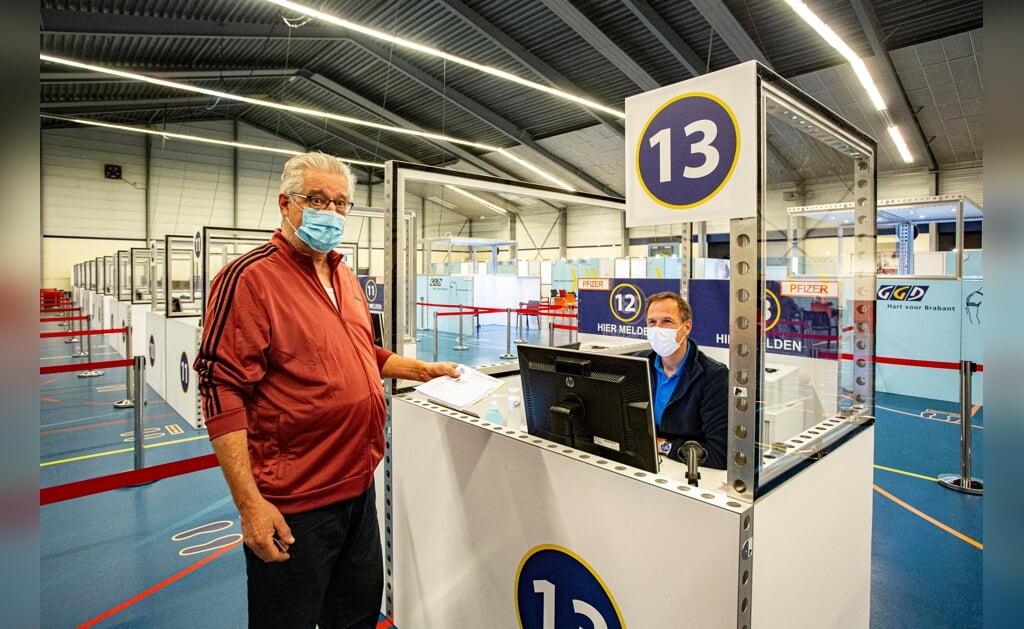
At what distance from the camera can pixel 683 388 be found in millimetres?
2252

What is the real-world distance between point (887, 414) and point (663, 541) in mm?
6424

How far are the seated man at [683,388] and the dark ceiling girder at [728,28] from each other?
314 inches

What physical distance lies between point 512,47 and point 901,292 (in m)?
8.82

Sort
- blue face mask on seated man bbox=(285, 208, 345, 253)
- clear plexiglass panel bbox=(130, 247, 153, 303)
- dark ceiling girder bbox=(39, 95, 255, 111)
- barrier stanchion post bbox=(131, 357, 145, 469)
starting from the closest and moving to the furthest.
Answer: blue face mask on seated man bbox=(285, 208, 345, 253)
barrier stanchion post bbox=(131, 357, 145, 469)
clear plexiglass panel bbox=(130, 247, 153, 303)
dark ceiling girder bbox=(39, 95, 255, 111)

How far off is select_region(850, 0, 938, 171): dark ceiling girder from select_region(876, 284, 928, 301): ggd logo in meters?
4.42

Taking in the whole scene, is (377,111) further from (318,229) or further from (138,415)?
(318,229)

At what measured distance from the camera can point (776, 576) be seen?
142cm

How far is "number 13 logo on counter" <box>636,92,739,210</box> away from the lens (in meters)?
1.38

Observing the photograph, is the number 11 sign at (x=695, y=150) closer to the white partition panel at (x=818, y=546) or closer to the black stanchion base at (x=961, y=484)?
the white partition panel at (x=818, y=546)

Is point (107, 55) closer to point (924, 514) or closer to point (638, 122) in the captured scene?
point (638, 122)

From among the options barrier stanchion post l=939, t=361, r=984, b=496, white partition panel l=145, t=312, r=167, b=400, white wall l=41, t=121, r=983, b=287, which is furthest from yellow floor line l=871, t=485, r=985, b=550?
white wall l=41, t=121, r=983, b=287

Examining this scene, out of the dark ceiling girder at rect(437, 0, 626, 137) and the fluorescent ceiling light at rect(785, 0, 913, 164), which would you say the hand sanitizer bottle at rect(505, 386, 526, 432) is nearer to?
the fluorescent ceiling light at rect(785, 0, 913, 164)

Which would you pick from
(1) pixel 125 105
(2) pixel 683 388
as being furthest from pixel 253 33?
(2) pixel 683 388

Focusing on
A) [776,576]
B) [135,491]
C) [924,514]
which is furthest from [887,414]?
[135,491]
